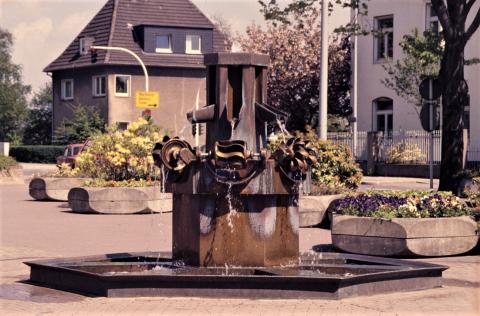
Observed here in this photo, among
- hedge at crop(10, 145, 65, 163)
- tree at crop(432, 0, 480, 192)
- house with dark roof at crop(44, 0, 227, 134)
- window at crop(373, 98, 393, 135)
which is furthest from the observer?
house with dark roof at crop(44, 0, 227, 134)

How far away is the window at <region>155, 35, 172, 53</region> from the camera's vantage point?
223 feet

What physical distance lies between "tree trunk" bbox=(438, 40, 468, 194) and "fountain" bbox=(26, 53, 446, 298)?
11.5m

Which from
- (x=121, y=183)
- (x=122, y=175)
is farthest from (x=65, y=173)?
(x=121, y=183)

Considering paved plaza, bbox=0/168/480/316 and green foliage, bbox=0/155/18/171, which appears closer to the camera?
paved plaza, bbox=0/168/480/316

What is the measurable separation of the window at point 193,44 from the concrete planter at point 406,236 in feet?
181

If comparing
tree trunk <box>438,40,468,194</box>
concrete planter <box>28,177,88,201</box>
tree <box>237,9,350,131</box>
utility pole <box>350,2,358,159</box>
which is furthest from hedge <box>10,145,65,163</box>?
tree trunk <box>438,40,468,194</box>

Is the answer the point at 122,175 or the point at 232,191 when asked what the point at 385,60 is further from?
the point at 232,191

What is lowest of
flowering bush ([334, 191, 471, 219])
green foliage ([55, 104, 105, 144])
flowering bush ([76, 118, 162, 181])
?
flowering bush ([334, 191, 471, 219])

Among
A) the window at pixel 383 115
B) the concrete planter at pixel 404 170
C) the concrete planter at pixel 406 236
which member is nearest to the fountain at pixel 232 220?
the concrete planter at pixel 406 236

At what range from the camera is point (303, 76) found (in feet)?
182

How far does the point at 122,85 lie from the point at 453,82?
45384 mm

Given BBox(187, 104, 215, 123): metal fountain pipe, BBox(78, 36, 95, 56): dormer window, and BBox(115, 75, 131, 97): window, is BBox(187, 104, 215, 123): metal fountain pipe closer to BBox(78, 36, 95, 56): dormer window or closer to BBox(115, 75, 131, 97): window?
BBox(115, 75, 131, 97): window

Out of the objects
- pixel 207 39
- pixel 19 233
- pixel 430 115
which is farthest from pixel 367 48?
pixel 19 233

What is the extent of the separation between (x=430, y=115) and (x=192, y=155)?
13.1 metres
